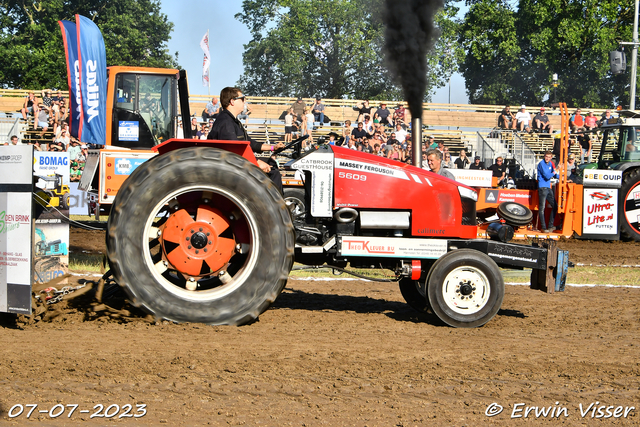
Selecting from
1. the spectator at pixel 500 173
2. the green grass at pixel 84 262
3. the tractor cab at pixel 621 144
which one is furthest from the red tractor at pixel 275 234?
the spectator at pixel 500 173

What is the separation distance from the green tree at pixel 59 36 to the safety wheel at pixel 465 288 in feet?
113

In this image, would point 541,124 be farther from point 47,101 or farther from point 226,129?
point 226,129

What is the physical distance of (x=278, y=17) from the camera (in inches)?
1639

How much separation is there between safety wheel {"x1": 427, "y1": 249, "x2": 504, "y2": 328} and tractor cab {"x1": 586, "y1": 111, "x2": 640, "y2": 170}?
10360 millimetres

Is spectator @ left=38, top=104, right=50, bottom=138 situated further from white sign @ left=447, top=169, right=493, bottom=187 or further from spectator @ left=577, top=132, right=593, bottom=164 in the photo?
spectator @ left=577, top=132, right=593, bottom=164

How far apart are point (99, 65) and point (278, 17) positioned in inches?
1279

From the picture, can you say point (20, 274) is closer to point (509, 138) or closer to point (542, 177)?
point (542, 177)

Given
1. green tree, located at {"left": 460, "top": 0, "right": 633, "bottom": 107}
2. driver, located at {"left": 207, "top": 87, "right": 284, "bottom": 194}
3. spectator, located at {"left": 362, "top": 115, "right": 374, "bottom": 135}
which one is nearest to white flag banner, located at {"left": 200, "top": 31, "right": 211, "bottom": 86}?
spectator, located at {"left": 362, "top": 115, "right": 374, "bottom": 135}

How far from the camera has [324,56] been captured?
Answer: 39469mm

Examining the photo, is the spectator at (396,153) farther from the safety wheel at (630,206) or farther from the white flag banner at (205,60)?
the white flag banner at (205,60)

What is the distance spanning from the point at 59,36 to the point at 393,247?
128ft

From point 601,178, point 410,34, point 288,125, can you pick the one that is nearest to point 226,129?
point 410,34

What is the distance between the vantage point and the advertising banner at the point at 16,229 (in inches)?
182

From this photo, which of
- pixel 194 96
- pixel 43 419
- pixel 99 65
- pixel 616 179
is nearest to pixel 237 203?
pixel 43 419
